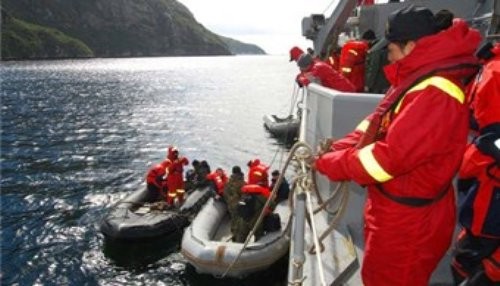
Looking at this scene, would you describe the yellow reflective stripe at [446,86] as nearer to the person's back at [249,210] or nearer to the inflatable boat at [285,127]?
the person's back at [249,210]

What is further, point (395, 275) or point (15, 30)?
point (15, 30)

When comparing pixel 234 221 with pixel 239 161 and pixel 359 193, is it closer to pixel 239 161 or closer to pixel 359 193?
pixel 359 193

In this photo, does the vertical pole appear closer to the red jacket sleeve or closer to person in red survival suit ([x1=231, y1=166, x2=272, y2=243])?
the red jacket sleeve

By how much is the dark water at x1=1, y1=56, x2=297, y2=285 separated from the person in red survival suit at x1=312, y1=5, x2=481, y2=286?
9.27 metres

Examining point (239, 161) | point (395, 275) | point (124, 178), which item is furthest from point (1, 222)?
point (395, 275)

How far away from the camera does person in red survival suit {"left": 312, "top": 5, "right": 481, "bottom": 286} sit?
2.93 m

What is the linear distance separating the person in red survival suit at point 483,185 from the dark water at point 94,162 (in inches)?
366

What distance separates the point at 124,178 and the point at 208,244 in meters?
12.3

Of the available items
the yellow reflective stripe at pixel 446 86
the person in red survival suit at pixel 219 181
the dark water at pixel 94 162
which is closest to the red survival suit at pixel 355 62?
the dark water at pixel 94 162

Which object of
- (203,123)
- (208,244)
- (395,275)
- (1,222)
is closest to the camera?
(395,275)

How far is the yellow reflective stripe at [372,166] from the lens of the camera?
3035 millimetres

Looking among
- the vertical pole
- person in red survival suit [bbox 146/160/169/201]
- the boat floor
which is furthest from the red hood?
person in red survival suit [bbox 146/160/169/201]

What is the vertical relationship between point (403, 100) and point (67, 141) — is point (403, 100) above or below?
above

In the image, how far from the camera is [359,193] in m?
5.78
